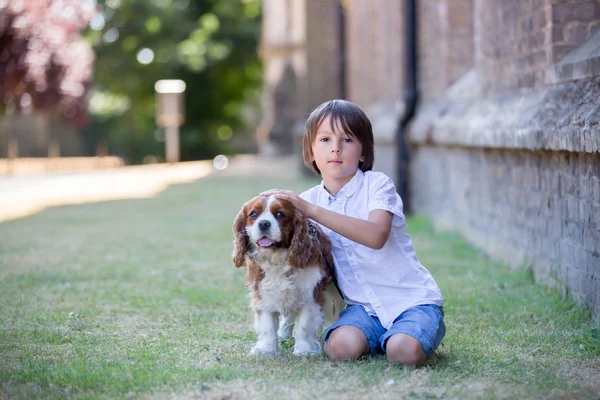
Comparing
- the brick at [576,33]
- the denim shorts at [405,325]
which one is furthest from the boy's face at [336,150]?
the brick at [576,33]

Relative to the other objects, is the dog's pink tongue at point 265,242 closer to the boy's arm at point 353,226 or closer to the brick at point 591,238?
the boy's arm at point 353,226

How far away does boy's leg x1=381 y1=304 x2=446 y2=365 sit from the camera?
444cm

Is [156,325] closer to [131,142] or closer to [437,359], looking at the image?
[437,359]

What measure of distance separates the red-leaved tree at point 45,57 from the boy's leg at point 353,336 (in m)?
20.8

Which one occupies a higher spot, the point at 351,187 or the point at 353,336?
the point at 351,187

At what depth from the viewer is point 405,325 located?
14.9 feet

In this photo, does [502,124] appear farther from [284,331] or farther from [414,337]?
[414,337]

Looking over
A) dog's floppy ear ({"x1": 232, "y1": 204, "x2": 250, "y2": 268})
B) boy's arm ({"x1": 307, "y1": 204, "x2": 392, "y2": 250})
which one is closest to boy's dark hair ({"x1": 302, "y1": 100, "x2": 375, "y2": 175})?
boy's arm ({"x1": 307, "y1": 204, "x2": 392, "y2": 250})

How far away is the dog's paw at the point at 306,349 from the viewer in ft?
15.4

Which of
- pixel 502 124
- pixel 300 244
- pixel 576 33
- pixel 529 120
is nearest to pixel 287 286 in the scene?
pixel 300 244

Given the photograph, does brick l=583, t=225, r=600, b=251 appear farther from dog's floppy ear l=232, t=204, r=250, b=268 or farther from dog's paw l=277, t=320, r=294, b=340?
dog's floppy ear l=232, t=204, r=250, b=268

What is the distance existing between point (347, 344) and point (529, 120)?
314cm

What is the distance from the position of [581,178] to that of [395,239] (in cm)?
175

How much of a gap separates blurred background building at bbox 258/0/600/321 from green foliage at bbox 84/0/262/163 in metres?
21.5
